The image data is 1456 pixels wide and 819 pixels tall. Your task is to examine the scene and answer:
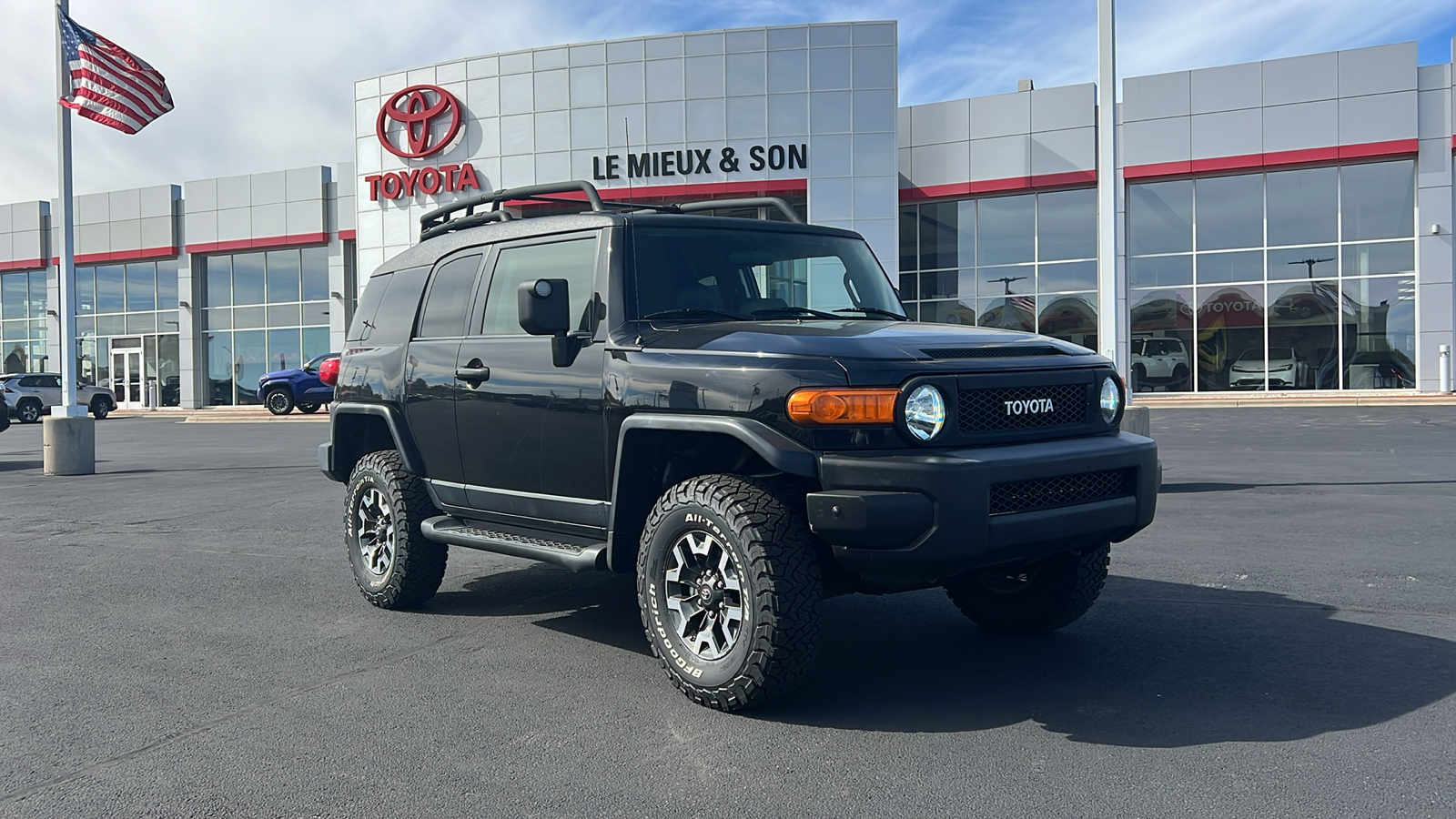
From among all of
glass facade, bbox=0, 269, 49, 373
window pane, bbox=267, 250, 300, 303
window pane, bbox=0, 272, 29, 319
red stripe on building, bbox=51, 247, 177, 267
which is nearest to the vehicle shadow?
window pane, bbox=267, 250, 300, 303

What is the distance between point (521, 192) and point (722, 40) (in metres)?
27.5

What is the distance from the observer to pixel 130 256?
43406 millimetres

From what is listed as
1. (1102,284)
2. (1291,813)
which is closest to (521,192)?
(1291,813)

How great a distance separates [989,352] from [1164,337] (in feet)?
95.2

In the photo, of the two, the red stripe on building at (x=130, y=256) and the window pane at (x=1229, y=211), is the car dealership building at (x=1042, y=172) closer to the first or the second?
the window pane at (x=1229, y=211)

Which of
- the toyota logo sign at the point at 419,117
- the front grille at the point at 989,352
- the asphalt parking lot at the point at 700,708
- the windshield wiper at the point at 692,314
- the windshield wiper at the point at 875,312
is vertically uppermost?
the toyota logo sign at the point at 419,117

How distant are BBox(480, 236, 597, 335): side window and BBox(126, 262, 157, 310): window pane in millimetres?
44122

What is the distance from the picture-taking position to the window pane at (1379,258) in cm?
2898

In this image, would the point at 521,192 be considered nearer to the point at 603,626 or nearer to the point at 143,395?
the point at 603,626

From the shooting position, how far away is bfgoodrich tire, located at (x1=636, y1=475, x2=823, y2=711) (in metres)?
4.05

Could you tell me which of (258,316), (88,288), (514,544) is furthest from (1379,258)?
(88,288)

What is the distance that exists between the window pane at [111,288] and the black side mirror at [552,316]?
46.5 metres

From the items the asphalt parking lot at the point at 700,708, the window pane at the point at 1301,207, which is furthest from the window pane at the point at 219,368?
the asphalt parking lot at the point at 700,708

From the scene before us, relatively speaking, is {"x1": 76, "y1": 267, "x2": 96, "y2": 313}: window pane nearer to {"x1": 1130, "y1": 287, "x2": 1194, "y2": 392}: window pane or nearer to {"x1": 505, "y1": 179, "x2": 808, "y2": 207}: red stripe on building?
{"x1": 505, "y1": 179, "x2": 808, "y2": 207}: red stripe on building
